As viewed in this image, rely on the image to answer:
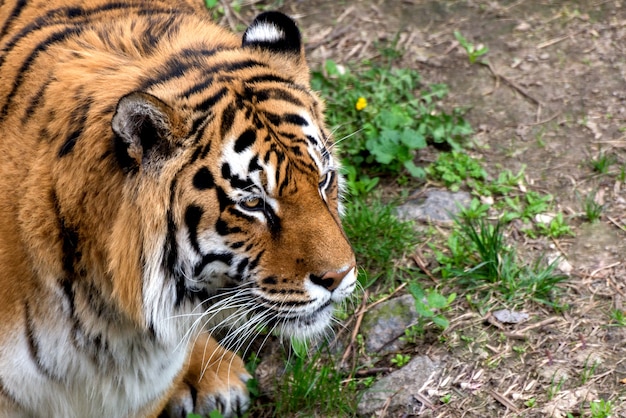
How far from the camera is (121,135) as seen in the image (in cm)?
245

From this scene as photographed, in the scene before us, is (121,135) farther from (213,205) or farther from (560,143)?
(560,143)

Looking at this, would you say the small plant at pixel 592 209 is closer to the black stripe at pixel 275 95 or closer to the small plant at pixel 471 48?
the small plant at pixel 471 48

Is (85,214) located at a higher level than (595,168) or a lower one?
higher

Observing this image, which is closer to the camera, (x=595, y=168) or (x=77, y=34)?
(x=77, y=34)

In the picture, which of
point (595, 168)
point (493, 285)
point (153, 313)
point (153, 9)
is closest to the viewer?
point (153, 313)

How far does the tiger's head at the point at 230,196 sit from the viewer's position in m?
2.55

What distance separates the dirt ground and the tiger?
1.07m

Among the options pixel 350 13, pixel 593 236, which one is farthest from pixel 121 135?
Answer: pixel 350 13

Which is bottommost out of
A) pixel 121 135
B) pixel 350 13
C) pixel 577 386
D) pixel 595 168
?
pixel 577 386

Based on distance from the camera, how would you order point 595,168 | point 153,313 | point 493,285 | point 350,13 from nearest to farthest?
point 153,313, point 493,285, point 595,168, point 350,13

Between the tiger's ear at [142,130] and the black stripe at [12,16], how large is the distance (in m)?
1.16

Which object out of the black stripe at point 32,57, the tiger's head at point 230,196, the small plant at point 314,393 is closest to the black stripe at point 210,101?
the tiger's head at point 230,196

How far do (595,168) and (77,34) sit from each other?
2688 mm

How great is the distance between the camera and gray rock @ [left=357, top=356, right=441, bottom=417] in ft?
11.7
